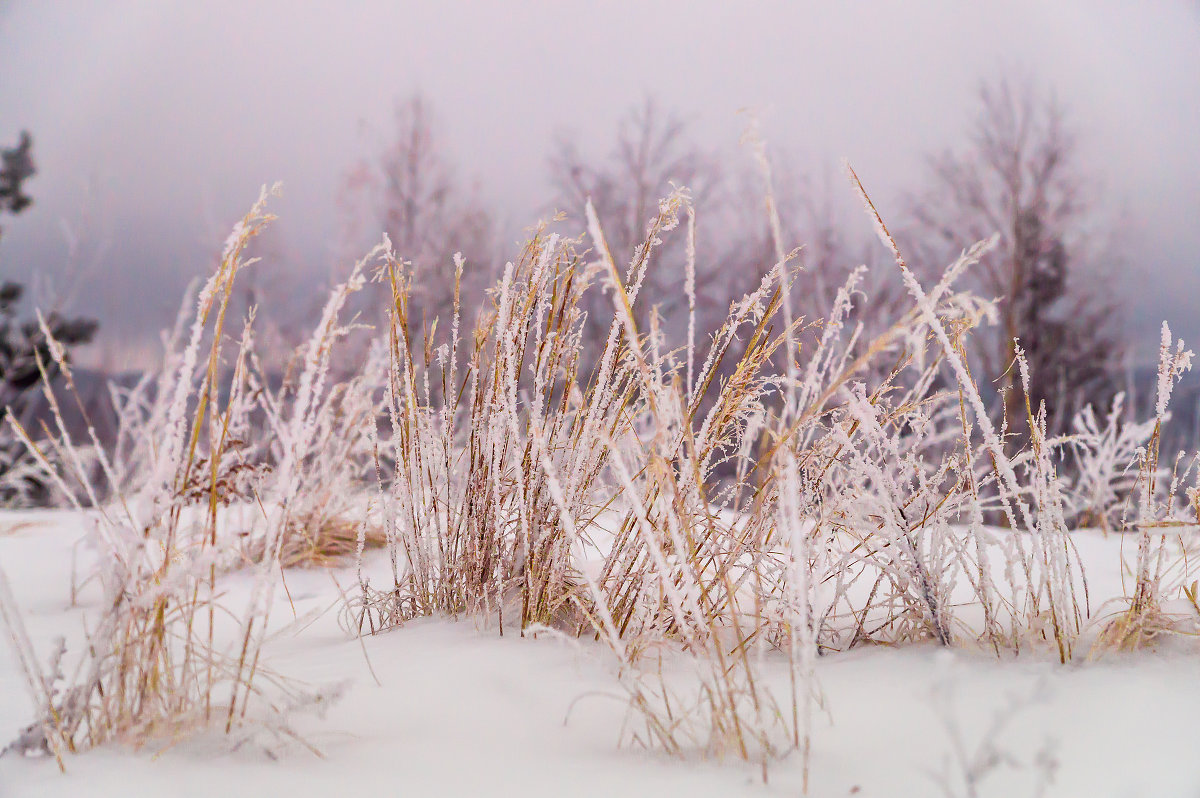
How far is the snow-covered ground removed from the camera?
0.84 metres

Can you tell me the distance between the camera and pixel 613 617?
135 centimetres

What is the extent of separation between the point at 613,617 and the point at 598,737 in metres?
0.37

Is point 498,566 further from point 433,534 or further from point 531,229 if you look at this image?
point 531,229

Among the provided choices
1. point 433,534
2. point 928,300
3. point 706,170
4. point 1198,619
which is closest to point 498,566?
point 433,534

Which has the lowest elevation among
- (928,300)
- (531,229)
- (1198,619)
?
(1198,619)

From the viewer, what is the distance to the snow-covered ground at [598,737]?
0.84m

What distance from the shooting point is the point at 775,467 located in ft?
3.72

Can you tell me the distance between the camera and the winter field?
2.89 ft

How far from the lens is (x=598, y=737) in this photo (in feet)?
3.26

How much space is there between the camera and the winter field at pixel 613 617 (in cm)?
88

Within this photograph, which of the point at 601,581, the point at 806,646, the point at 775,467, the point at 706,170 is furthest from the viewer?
the point at 706,170

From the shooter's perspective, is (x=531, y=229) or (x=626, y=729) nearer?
(x=626, y=729)

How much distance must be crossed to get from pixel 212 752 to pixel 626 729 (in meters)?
0.54

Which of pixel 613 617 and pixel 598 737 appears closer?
pixel 598 737
